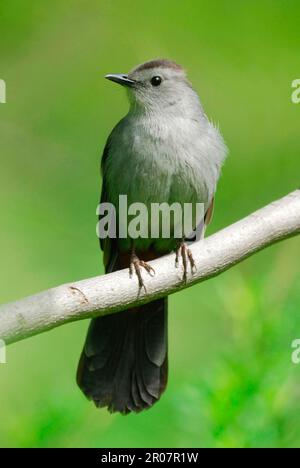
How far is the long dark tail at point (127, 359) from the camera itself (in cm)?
409

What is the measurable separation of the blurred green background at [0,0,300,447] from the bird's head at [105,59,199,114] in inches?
6.5

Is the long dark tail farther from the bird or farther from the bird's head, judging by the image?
the bird's head

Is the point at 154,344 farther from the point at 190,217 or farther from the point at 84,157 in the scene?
the point at 84,157

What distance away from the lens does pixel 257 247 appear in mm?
3566

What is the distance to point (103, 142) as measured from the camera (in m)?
4.82

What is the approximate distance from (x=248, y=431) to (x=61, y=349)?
1347mm

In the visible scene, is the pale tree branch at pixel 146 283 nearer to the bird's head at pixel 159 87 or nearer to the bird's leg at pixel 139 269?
the bird's leg at pixel 139 269

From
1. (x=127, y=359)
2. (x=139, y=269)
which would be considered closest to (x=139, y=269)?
(x=139, y=269)

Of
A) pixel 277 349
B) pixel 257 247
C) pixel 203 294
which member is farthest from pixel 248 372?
pixel 203 294

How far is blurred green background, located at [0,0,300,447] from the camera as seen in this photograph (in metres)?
3.72
